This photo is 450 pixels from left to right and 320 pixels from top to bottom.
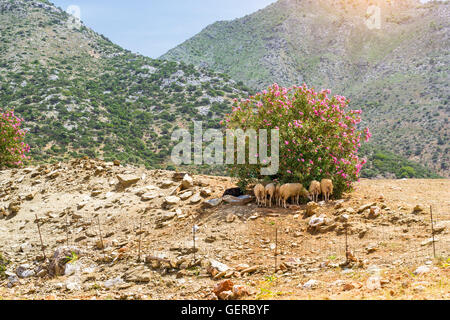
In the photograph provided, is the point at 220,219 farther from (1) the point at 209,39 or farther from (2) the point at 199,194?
(1) the point at 209,39

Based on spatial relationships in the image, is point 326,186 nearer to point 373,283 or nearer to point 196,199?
point 196,199

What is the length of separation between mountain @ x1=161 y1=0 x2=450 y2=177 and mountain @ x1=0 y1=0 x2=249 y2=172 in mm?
18996

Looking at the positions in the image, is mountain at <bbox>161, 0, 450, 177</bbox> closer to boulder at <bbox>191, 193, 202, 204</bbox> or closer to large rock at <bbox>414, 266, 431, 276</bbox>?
boulder at <bbox>191, 193, 202, 204</bbox>

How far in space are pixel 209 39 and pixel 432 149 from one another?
6576cm

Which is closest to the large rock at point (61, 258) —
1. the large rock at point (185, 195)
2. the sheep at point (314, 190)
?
the large rock at point (185, 195)

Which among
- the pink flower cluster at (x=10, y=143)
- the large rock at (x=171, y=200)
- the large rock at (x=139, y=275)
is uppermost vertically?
the pink flower cluster at (x=10, y=143)

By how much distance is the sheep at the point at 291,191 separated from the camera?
9.84m

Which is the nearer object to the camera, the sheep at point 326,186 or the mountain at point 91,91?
the sheep at point 326,186

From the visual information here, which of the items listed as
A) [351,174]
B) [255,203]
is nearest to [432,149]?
[351,174]

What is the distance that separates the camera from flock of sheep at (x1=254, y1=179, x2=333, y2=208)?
32.3ft

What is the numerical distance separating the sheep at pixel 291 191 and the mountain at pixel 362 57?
1477 inches

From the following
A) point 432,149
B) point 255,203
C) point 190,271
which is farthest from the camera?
point 432,149

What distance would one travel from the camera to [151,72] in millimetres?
59438

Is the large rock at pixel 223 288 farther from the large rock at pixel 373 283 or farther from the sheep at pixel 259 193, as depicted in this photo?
the sheep at pixel 259 193
